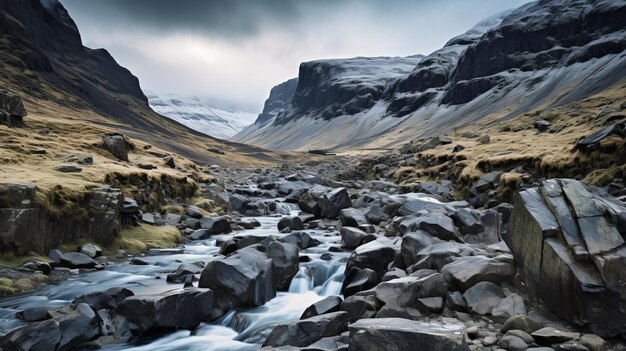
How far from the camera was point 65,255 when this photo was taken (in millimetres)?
18734

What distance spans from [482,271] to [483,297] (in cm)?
98

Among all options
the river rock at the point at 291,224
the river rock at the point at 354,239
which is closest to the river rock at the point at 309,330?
the river rock at the point at 354,239

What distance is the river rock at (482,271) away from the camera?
37.6 ft

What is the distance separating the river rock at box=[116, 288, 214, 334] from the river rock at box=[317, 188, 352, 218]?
68.9 ft

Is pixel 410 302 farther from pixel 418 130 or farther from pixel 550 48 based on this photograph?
pixel 550 48

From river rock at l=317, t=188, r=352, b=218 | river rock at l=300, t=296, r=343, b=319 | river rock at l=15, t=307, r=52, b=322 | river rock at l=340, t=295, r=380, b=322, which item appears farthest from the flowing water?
river rock at l=317, t=188, r=352, b=218

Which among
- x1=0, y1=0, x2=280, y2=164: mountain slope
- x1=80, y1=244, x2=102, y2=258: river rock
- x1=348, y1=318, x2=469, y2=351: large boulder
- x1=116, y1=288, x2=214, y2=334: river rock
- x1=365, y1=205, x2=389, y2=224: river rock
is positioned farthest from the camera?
Answer: x1=0, y1=0, x2=280, y2=164: mountain slope

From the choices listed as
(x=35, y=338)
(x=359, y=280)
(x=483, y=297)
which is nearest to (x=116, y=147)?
(x=35, y=338)

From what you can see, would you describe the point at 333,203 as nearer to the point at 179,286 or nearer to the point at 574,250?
the point at 179,286

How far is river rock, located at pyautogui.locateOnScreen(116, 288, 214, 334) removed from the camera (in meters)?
12.3

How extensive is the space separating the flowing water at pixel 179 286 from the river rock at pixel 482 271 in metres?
5.70

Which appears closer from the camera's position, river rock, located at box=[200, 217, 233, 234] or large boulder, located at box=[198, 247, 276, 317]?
large boulder, located at box=[198, 247, 276, 317]

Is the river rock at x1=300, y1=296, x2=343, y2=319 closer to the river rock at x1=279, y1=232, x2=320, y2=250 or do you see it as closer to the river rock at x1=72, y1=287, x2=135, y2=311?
the river rock at x1=72, y1=287, x2=135, y2=311

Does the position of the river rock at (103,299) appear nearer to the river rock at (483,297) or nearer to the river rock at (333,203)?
the river rock at (483,297)
